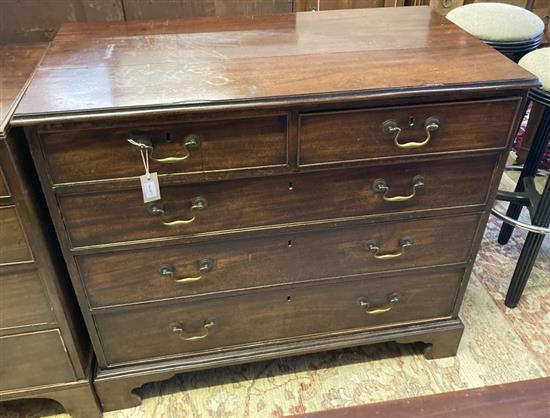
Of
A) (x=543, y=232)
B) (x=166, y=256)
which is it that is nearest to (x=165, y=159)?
(x=166, y=256)

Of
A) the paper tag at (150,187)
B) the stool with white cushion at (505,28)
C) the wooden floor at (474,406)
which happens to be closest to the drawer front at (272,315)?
the paper tag at (150,187)

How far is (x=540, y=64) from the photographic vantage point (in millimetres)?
1387

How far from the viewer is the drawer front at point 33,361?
4.00ft

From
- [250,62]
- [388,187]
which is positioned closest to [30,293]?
[250,62]

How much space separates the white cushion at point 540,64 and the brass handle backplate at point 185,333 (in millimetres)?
1053

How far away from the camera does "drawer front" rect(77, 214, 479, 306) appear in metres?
1.20

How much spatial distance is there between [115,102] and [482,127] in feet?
2.52

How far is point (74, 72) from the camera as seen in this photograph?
1093 mm

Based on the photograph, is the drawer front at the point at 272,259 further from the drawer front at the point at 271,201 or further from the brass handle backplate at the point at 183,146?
the brass handle backplate at the point at 183,146

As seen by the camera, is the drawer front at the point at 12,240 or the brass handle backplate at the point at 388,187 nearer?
the drawer front at the point at 12,240

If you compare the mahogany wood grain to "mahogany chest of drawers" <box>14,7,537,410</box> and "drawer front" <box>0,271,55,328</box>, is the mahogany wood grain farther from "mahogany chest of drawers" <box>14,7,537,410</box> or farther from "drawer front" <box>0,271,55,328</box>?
"drawer front" <box>0,271,55,328</box>

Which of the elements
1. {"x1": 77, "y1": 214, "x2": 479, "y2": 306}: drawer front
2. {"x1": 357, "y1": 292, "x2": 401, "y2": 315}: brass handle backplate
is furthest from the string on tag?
{"x1": 357, "y1": 292, "x2": 401, "y2": 315}: brass handle backplate

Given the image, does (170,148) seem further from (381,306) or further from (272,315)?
(381,306)

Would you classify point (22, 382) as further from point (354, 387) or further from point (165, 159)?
point (354, 387)
